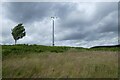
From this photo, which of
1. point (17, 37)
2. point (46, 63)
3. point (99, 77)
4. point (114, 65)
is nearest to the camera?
point (99, 77)

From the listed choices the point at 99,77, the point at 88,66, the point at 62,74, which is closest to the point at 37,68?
the point at 62,74

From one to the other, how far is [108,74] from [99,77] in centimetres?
47

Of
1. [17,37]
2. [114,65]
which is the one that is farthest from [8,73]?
[17,37]

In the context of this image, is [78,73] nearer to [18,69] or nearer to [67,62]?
[67,62]

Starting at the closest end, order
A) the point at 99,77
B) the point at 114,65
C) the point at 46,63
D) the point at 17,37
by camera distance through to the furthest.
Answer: the point at 99,77 → the point at 114,65 → the point at 46,63 → the point at 17,37

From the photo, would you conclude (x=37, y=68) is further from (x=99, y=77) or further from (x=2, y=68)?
(x=99, y=77)

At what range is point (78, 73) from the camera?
348 inches

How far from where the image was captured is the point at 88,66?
9.57 metres

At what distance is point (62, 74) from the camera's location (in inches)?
348

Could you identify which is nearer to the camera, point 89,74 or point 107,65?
point 89,74

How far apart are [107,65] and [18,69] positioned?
12.3 feet

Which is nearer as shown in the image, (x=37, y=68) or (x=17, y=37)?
(x=37, y=68)

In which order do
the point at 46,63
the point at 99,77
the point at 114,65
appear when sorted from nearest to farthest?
1. the point at 99,77
2. the point at 114,65
3. the point at 46,63

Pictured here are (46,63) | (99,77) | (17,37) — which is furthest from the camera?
(17,37)
